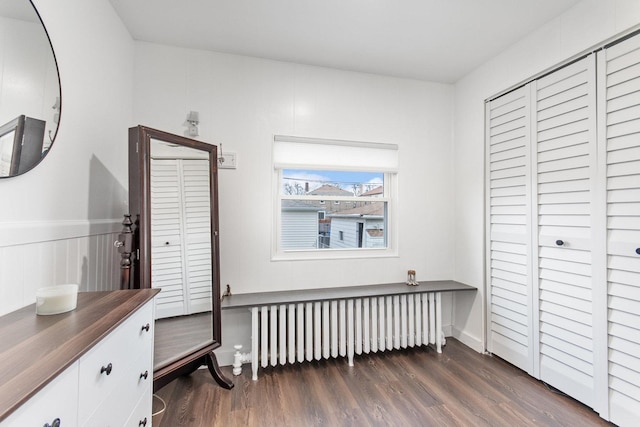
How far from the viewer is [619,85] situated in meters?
1.62

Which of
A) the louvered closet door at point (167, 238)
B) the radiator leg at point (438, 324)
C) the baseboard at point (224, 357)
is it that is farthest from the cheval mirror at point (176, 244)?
the radiator leg at point (438, 324)

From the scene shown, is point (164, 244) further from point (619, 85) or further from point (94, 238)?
point (619, 85)

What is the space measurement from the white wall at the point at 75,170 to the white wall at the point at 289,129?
356mm

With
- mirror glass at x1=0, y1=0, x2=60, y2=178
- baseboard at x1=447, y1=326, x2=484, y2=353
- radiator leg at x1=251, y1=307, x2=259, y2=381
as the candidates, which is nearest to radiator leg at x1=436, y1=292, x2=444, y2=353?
baseboard at x1=447, y1=326, x2=484, y2=353

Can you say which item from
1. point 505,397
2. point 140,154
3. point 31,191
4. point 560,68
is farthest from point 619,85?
point 31,191

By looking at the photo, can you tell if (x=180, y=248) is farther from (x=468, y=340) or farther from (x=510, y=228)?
(x=468, y=340)

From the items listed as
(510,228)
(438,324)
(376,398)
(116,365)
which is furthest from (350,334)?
(116,365)

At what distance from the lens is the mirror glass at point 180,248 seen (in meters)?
1.69

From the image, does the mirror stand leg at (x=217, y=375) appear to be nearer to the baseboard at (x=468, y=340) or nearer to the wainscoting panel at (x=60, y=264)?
the wainscoting panel at (x=60, y=264)

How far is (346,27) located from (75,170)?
1.87m

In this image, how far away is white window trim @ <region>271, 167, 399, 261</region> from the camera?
246cm

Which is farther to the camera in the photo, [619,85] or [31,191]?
[619,85]

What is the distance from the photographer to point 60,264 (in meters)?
1.33

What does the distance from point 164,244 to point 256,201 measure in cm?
82
